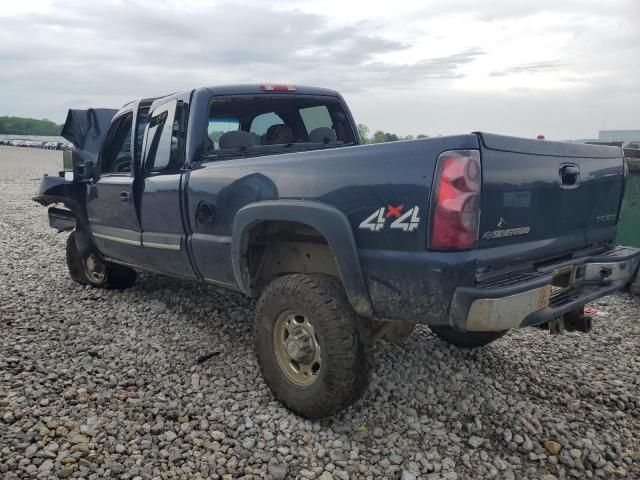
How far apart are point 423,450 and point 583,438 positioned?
36.8 inches

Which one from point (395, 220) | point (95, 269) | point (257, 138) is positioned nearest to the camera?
point (395, 220)

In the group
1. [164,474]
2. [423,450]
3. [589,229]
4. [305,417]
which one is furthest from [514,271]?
[164,474]

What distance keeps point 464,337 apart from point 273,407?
158 cm

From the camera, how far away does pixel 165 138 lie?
4105 mm

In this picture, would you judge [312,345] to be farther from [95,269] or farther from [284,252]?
[95,269]

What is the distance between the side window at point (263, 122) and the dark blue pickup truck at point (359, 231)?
0.29 feet

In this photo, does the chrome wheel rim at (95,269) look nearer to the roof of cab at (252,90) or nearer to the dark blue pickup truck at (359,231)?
the dark blue pickup truck at (359,231)

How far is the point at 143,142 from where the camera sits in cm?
439

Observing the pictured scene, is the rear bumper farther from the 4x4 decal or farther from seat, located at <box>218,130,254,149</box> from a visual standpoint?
seat, located at <box>218,130,254,149</box>

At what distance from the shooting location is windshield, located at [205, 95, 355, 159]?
4015 mm

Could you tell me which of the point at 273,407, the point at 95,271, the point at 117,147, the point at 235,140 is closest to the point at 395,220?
the point at 273,407

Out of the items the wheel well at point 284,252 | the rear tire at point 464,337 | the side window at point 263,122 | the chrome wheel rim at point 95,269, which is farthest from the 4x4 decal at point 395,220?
the chrome wheel rim at point 95,269

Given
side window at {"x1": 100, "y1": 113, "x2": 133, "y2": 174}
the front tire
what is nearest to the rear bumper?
the front tire

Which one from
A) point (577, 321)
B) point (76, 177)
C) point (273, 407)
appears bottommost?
point (273, 407)
